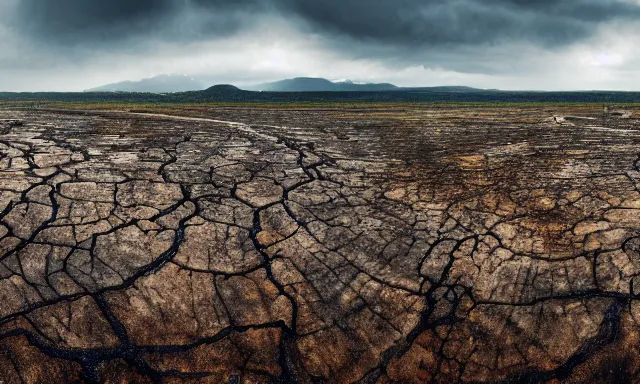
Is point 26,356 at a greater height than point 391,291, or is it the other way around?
point 391,291

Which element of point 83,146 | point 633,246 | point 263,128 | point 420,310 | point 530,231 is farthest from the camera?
point 263,128

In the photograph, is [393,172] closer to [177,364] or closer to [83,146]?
[177,364]

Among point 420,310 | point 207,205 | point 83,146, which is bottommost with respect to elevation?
point 420,310

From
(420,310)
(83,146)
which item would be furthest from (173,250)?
(83,146)

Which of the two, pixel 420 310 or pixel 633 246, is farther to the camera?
pixel 633 246

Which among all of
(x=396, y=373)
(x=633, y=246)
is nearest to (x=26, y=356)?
(x=396, y=373)

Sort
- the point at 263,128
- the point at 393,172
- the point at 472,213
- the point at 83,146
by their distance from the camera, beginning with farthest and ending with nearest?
1. the point at 263,128
2. the point at 83,146
3. the point at 393,172
4. the point at 472,213
